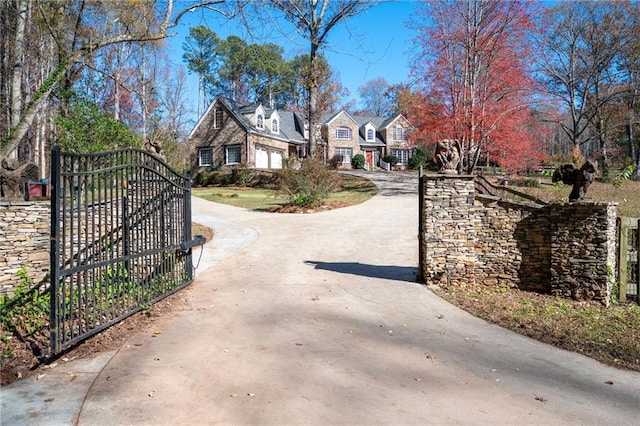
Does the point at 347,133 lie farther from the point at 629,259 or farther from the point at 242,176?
the point at 629,259

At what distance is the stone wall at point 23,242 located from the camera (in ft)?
21.7

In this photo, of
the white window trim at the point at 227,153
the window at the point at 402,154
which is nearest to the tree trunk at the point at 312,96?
the white window trim at the point at 227,153

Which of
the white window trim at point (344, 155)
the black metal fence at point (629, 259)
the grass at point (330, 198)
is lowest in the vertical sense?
the black metal fence at point (629, 259)

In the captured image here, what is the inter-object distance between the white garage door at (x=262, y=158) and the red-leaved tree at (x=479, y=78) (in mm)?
19070

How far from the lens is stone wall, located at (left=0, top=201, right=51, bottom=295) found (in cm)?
662

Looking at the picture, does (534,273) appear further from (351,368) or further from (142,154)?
(142,154)

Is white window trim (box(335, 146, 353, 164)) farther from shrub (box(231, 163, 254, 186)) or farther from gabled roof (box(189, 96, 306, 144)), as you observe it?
shrub (box(231, 163, 254, 186))

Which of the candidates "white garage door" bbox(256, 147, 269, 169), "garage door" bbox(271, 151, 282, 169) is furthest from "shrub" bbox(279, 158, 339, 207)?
"garage door" bbox(271, 151, 282, 169)

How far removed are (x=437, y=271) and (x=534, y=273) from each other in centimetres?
157

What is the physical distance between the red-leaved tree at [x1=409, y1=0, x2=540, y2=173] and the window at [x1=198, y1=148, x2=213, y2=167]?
71.4 ft

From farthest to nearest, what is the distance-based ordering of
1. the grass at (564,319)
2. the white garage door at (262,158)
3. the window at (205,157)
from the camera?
the window at (205,157) < the white garage door at (262,158) < the grass at (564,319)

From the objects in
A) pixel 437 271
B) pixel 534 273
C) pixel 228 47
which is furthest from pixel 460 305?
pixel 228 47

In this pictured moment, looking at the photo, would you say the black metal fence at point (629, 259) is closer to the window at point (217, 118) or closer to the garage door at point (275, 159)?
the garage door at point (275, 159)

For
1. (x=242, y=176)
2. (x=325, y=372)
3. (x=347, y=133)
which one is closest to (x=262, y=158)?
(x=242, y=176)
